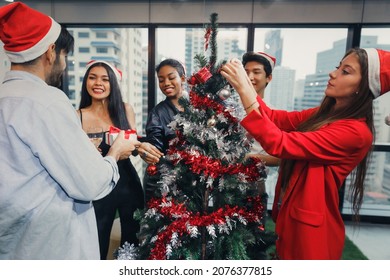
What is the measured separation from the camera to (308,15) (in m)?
2.31

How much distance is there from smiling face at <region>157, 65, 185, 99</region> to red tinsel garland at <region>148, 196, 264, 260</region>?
81 cm

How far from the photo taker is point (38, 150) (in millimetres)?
737

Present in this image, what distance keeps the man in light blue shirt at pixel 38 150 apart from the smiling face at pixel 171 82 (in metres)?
0.79

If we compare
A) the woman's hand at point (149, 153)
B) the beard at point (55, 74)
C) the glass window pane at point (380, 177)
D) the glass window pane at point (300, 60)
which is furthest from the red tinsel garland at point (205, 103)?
the glass window pane at point (380, 177)

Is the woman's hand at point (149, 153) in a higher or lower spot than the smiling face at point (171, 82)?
lower

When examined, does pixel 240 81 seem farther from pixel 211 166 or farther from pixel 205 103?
pixel 211 166

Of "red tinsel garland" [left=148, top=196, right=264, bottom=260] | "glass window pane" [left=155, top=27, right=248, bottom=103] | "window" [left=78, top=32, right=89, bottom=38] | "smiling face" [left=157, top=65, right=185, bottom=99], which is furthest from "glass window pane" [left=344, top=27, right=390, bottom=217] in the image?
"window" [left=78, top=32, right=89, bottom=38]

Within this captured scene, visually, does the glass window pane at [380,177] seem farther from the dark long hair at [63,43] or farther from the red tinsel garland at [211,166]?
the dark long hair at [63,43]

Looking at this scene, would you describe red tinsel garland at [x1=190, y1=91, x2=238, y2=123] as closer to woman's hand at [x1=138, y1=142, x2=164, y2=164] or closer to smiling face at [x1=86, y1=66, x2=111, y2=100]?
woman's hand at [x1=138, y1=142, x2=164, y2=164]

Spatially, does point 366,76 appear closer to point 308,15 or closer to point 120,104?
point 120,104

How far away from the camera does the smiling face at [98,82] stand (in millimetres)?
1511

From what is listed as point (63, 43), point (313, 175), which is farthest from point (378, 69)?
point (63, 43)

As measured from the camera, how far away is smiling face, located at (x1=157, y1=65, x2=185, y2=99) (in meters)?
1.62
